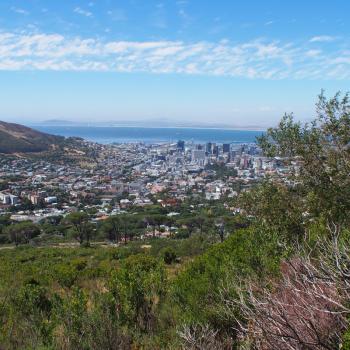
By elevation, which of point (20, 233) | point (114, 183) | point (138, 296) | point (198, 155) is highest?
point (138, 296)

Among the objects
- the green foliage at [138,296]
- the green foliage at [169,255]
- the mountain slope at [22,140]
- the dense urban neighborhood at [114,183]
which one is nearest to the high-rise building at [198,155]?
the dense urban neighborhood at [114,183]

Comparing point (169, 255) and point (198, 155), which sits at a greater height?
point (169, 255)

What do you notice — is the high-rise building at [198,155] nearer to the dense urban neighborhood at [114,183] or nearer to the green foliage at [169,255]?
the dense urban neighborhood at [114,183]

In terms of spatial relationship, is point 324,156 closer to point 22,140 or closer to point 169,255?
point 169,255

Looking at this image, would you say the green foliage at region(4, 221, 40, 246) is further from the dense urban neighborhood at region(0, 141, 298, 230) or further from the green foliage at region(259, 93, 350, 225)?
the green foliage at region(259, 93, 350, 225)

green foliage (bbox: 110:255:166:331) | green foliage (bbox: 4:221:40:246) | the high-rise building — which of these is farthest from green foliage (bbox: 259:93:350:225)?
the high-rise building

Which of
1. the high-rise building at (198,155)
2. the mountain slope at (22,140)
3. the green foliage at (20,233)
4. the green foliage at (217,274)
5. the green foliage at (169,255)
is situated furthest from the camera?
the high-rise building at (198,155)

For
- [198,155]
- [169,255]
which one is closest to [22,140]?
[198,155]

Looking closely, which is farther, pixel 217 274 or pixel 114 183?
pixel 114 183
